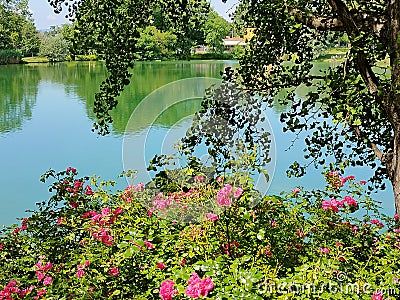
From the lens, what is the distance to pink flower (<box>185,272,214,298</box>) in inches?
56.6

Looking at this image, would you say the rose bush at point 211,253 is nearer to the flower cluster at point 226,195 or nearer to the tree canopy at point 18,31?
the flower cluster at point 226,195

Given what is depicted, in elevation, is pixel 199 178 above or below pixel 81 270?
above

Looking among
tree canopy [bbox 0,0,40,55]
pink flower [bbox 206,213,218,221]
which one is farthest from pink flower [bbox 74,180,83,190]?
tree canopy [bbox 0,0,40,55]

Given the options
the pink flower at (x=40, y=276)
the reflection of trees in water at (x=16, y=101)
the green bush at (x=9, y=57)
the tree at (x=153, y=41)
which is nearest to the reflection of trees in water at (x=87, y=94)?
the reflection of trees in water at (x=16, y=101)

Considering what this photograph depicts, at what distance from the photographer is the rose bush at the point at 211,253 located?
5.00 ft

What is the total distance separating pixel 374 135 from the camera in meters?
2.68

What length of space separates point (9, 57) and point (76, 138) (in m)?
30.3

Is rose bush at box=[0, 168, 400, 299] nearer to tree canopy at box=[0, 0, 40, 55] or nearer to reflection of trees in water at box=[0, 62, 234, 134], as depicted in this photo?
reflection of trees in water at box=[0, 62, 234, 134]

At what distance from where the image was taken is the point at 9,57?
3784 cm

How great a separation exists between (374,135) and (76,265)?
1.68 meters

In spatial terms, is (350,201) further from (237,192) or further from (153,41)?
(153,41)

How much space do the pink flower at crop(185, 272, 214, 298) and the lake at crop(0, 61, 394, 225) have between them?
3.01 feet

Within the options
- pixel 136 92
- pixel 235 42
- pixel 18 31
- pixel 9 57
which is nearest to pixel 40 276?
pixel 235 42

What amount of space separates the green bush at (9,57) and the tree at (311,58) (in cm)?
3769
